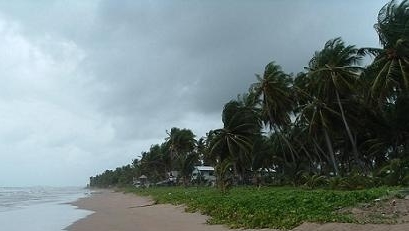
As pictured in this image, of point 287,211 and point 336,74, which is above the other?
point 336,74

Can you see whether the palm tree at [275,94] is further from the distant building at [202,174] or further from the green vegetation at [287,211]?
the distant building at [202,174]

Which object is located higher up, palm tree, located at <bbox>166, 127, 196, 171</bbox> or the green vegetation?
palm tree, located at <bbox>166, 127, 196, 171</bbox>

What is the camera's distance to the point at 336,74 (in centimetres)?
3703

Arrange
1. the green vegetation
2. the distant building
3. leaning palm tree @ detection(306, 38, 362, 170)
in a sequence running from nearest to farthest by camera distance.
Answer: the green vegetation < leaning palm tree @ detection(306, 38, 362, 170) < the distant building

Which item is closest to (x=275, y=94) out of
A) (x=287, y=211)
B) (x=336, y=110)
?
(x=336, y=110)

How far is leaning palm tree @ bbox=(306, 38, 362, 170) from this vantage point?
37.0m

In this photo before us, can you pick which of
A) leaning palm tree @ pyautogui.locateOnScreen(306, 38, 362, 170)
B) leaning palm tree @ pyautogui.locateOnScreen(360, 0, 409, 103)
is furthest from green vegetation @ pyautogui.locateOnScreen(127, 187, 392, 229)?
leaning palm tree @ pyautogui.locateOnScreen(306, 38, 362, 170)

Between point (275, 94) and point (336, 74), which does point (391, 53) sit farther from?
point (275, 94)

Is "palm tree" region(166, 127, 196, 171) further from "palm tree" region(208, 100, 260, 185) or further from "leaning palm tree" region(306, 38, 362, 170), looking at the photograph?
"leaning palm tree" region(306, 38, 362, 170)

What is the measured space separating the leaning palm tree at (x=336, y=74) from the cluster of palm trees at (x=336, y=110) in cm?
8

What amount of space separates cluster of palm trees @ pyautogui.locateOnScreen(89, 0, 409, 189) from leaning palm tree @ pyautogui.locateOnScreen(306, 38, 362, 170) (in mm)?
81

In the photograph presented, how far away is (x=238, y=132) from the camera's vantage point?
51.5m

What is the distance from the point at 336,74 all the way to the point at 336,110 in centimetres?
418

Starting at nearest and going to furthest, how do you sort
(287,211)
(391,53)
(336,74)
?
1. (287,211)
2. (391,53)
3. (336,74)
